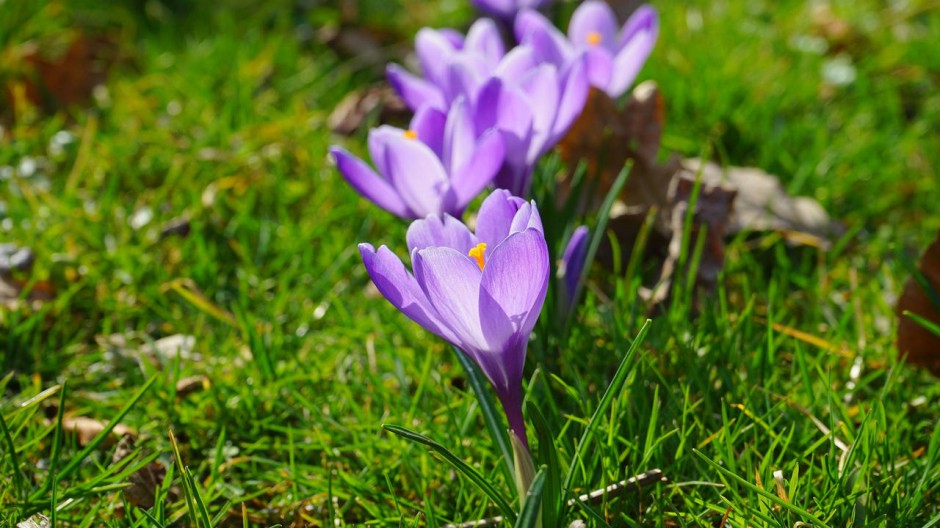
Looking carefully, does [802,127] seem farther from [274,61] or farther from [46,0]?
[46,0]

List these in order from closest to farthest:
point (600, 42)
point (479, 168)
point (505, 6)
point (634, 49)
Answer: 1. point (479, 168)
2. point (634, 49)
3. point (600, 42)
4. point (505, 6)

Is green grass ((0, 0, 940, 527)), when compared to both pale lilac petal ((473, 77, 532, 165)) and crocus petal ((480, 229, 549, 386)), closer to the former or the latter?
Answer: crocus petal ((480, 229, 549, 386))

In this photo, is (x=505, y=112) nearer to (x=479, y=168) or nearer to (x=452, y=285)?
(x=479, y=168)

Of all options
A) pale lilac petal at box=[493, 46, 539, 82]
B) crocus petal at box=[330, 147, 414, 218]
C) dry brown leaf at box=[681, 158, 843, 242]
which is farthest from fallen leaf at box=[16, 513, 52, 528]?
dry brown leaf at box=[681, 158, 843, 242]

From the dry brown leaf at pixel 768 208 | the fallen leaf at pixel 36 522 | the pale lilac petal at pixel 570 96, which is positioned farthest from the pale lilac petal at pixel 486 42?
the fallen leaf at pixel 36 522

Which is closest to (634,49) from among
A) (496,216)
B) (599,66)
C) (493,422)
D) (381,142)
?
(599,66)

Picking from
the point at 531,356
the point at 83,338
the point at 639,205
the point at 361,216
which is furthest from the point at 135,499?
the point at 639,205
